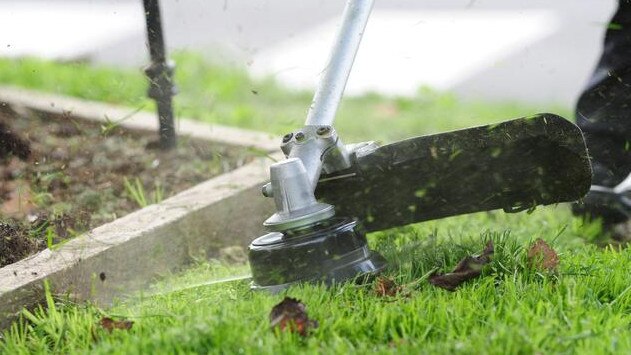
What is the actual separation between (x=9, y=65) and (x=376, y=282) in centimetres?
331

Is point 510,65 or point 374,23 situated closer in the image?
point 510,65

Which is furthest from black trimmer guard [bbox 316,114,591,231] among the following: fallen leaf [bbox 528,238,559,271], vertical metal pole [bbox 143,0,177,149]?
vertical metal pole [bbox 143,0,177,149]

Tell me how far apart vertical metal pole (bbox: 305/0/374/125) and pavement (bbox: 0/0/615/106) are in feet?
8.73

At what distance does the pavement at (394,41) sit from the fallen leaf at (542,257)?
2877mm

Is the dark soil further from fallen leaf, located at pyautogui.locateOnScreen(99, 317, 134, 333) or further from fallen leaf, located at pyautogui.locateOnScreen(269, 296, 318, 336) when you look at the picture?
fallen leaf, located at pyautogui.locateOnScreen(269, 296, 318, 336)

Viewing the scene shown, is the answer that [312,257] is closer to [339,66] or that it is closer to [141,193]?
[339,66]

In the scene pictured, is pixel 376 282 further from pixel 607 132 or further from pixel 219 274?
pixel 607 132

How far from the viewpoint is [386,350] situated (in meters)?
2.03

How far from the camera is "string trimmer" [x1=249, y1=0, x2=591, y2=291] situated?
2.43 meters

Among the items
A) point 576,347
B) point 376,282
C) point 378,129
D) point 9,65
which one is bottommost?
point 576,347

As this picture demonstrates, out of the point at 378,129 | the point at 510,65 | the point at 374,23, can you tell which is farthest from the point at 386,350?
the point at 374,23

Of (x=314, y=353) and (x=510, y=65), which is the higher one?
(x=510, y=65)

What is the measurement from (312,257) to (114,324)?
1.39ft

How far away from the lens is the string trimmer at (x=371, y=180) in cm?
243
